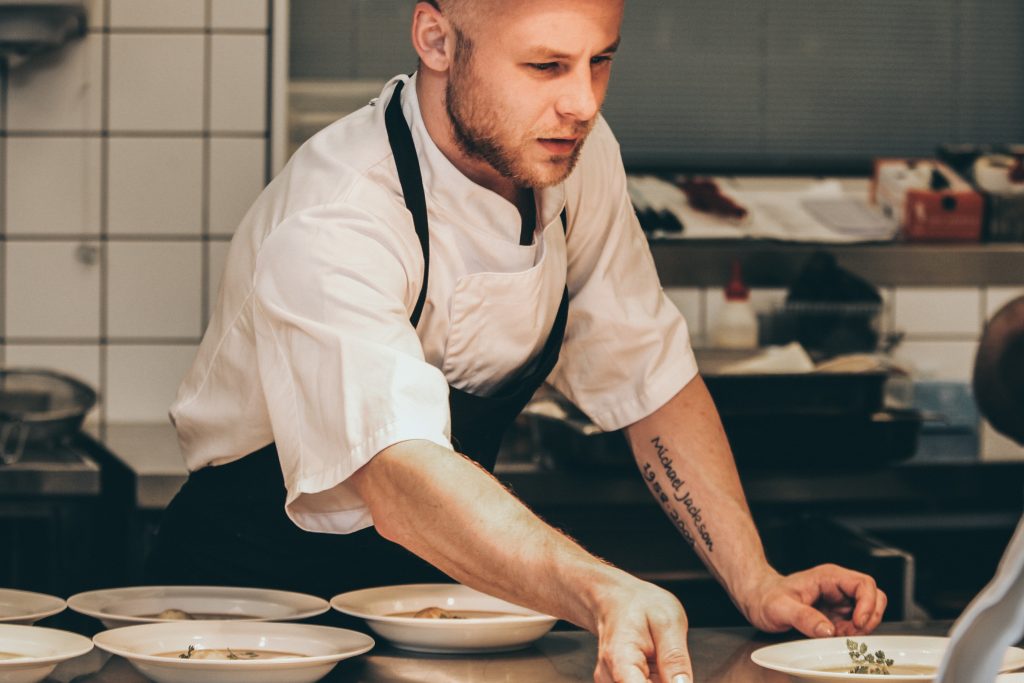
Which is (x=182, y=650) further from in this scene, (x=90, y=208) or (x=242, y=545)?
(x=90, y=208)

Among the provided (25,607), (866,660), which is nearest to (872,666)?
(866,660)

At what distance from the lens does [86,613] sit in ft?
4.25

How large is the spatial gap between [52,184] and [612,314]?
62.0 inches

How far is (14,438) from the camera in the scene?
238cm

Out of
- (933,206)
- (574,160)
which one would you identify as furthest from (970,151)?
(574,160)

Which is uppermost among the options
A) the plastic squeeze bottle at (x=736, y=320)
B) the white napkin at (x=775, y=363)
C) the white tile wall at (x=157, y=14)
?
the white tile wall at (x=157, y=14)

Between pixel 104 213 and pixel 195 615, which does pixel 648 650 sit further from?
pixel 104 213

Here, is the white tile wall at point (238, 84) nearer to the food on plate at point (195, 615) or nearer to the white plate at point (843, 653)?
the food on plate at point (195, 615)

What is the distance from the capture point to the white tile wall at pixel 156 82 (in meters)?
2.81

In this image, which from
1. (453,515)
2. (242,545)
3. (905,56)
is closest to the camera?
(453,515)

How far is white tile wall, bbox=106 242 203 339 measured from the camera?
284 cm

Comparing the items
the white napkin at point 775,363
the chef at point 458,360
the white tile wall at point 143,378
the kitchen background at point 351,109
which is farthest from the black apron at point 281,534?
the white tile wall at point 143,378

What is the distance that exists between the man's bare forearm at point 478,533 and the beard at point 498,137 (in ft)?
1.14

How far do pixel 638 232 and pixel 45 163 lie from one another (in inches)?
61.2
